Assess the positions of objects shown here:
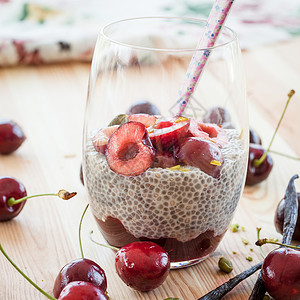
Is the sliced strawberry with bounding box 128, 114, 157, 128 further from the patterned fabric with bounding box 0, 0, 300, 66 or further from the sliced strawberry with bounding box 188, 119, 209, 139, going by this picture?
the patterned fabric with bounding box 0, 0, 300, 66

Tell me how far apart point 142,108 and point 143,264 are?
23 cm

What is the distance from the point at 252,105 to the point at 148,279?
76cm

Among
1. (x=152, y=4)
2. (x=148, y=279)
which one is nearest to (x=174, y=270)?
(x=148, y=279)

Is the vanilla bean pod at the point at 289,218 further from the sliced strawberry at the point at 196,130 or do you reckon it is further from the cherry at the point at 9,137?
the cherry at the point at 9,137

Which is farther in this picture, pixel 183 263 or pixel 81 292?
pixel 183 263

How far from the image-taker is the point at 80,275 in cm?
74

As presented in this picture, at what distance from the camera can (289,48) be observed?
1.74 m

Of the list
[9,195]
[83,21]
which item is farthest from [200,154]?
[83,21]

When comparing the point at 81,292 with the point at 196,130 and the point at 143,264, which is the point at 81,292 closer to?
the point at 143,264

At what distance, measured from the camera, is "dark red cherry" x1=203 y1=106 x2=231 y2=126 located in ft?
2.70

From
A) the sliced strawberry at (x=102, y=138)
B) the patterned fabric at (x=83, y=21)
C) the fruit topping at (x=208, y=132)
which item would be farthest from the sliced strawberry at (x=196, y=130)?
the patterned fabric at (x=83, y=21)

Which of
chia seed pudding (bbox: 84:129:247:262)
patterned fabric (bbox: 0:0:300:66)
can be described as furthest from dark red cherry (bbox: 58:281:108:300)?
patterned fabric (bbox: 0:0:300:66)

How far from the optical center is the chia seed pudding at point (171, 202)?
741 mm

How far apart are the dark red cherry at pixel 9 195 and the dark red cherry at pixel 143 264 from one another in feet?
0.82
